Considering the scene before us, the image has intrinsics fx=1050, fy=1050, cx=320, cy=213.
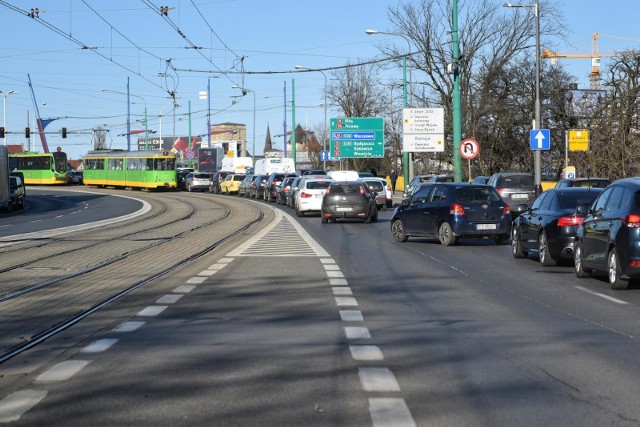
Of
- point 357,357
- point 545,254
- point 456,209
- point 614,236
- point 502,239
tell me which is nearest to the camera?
point 357,357

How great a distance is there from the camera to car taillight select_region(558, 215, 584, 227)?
688 inches

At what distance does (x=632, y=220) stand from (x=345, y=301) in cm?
398

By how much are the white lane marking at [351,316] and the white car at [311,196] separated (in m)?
28.9

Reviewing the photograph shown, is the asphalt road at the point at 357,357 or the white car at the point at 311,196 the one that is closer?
the asphalt road at the point at 357,357

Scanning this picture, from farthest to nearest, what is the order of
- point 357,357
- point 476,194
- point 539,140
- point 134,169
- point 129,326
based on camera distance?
point 134,169 → point 539,140 → point 476,194 → point 129,326 → point 357,357

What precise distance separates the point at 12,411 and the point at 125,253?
50.0 feet

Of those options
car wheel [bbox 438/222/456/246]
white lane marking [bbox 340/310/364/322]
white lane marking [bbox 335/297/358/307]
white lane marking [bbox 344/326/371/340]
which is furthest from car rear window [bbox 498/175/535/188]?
white lane marking [bbox 344/326/371/340]

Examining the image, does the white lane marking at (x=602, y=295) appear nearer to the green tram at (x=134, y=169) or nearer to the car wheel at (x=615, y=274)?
the car wheel at (x=615, y=274)

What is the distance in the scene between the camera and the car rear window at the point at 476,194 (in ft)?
77.5

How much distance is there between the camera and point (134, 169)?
77.8 meters

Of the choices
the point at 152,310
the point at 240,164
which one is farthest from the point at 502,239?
the point at 240,164

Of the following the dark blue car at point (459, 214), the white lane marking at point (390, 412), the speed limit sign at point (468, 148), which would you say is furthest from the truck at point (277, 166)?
the white lane marking at point (390, 412)

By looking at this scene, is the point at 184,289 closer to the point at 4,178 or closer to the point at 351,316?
the point at 351,316

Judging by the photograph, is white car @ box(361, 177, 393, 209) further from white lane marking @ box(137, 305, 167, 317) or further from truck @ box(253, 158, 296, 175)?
white lane marking @ box(137, 305, 167, 317)
